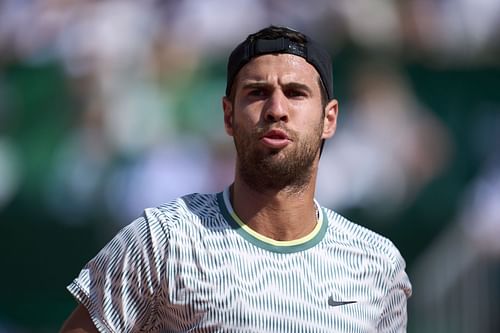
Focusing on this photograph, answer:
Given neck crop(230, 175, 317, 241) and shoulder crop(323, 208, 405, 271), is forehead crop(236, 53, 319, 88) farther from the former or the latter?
shoulder crop(323, 208, 405, 271)

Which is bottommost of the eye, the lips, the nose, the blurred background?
the blurred background

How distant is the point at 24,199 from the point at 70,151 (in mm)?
553

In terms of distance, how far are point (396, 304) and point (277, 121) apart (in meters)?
0.82

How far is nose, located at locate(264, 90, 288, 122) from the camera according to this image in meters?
3.37

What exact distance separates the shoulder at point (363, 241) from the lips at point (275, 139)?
0.41 metres

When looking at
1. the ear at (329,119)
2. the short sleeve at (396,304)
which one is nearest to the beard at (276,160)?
the ear at (329,119)

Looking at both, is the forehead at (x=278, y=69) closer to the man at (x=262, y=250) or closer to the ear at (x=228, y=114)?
the man at (x=262, y=250)

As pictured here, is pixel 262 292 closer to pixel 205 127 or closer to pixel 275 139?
pixel 275 139

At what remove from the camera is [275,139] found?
3.38m

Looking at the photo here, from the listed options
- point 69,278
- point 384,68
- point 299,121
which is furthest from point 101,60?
point 299,121

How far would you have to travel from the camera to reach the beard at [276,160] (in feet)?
11.1

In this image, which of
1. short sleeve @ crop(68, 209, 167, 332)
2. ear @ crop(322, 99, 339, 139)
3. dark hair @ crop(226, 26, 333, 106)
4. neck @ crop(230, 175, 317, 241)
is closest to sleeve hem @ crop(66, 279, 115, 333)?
short sleeve @ crop(68, 209, 167, 332)

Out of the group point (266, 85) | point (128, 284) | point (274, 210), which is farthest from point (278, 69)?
point (128, 284)

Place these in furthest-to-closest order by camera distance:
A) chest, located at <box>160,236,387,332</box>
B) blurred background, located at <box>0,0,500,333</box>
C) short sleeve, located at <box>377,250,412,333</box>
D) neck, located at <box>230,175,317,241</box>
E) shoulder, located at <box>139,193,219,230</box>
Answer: blurred background, located at <box>0,0,500,333</box> → short sleeve, located at <box>377,250,412,333</box> → neck, located at <box>230,175,317,241</box> → shoulder, located at <box>139,193,219,230</box> → chest, located at <box>160,236,387,332</box>
